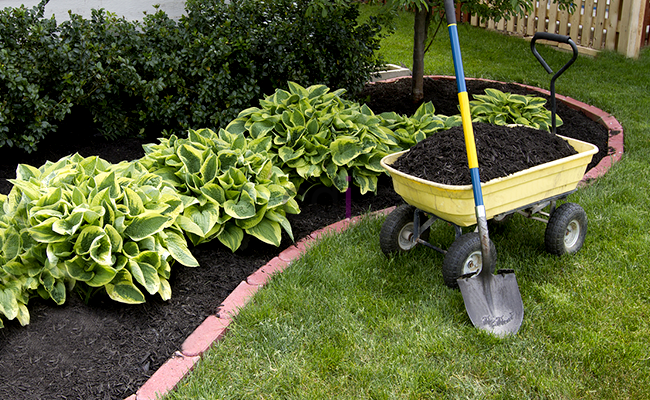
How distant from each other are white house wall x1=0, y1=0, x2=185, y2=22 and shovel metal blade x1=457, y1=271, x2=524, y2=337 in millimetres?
4307

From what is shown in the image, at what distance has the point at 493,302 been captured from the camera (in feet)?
9.25

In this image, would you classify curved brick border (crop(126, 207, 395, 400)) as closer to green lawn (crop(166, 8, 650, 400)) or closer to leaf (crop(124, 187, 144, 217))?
green lawn (crop(166, 8, 650, 400))

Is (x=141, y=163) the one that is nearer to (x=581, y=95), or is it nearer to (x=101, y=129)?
(x=101, y=129)

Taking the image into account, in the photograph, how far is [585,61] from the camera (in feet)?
25.8

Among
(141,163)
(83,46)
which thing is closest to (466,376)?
(141,163)

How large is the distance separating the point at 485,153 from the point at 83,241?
86.9 inches

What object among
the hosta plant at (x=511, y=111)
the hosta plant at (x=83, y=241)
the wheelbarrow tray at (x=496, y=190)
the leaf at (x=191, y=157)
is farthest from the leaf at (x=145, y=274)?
the hosta plant at (x=511, y=111)

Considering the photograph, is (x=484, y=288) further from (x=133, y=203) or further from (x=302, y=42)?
(x=302, y=42)

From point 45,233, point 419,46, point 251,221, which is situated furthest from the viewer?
point 419,46

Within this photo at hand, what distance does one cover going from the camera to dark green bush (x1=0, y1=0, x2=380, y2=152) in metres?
4.19

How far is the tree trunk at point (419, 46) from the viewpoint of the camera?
537cm

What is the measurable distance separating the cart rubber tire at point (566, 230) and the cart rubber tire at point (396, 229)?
2.61 ft

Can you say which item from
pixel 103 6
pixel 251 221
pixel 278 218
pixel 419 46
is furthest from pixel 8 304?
pixel 419 46

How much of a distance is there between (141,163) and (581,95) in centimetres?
510
